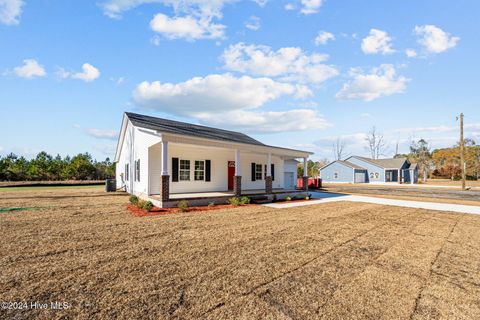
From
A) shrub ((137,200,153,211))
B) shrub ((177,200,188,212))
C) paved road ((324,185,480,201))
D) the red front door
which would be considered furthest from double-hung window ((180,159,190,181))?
paved road ((324,185,480,201))

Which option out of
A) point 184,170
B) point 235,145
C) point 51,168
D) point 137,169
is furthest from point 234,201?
point 51,168

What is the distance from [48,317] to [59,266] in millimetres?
1702

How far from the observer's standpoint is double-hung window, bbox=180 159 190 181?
45.4ft

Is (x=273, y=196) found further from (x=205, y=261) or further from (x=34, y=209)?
(x=34, y=209)

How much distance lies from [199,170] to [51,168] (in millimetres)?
26735

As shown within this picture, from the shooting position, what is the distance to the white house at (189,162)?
37.8 ft

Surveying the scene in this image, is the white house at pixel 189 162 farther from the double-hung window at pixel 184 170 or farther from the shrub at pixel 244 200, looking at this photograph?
the shrub at pixel 244 200

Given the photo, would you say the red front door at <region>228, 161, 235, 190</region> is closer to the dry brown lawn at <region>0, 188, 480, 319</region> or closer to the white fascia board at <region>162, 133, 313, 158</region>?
the white fascia board at <region>162, 133, 313, 158</region>

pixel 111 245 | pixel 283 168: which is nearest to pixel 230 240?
pixel 111 245

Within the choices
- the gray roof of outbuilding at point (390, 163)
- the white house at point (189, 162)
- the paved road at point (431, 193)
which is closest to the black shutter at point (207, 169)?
the white house at point (189, 162)

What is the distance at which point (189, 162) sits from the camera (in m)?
14.1

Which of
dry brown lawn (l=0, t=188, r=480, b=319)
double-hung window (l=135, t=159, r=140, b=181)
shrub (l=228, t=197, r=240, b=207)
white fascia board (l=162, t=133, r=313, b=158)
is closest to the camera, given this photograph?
dry brown lawn (l=0, t=188, r=480, b=319)

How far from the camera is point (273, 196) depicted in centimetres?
1450

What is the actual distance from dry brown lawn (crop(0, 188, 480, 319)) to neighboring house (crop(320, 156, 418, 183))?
35.4 m
